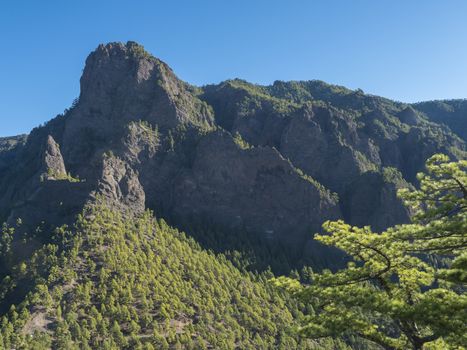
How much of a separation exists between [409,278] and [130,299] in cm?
13288

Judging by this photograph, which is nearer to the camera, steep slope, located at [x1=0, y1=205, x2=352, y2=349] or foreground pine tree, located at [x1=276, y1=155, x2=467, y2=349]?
foreground pine tree, located at [x1=276, y1=155, x2=467, y2=349]

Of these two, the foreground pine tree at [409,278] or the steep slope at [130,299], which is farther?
the steep slope at [130,299]

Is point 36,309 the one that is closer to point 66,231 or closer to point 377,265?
point 66,231

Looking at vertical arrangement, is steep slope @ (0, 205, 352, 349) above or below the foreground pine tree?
above

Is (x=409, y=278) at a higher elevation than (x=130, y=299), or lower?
lower

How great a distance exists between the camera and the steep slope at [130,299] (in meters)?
121

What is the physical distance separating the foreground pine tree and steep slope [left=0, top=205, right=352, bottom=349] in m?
108

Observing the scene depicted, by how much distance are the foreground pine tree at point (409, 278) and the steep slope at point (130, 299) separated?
108 m

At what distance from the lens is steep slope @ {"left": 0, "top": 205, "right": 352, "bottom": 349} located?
120688 millimetres

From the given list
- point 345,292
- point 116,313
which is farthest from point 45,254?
point 345,292

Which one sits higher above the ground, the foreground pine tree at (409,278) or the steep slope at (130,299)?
the steep slope at (130,299)

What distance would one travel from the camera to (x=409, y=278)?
19438 millimetres

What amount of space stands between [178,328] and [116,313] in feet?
65.6

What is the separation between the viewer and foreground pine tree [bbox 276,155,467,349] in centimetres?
1562
